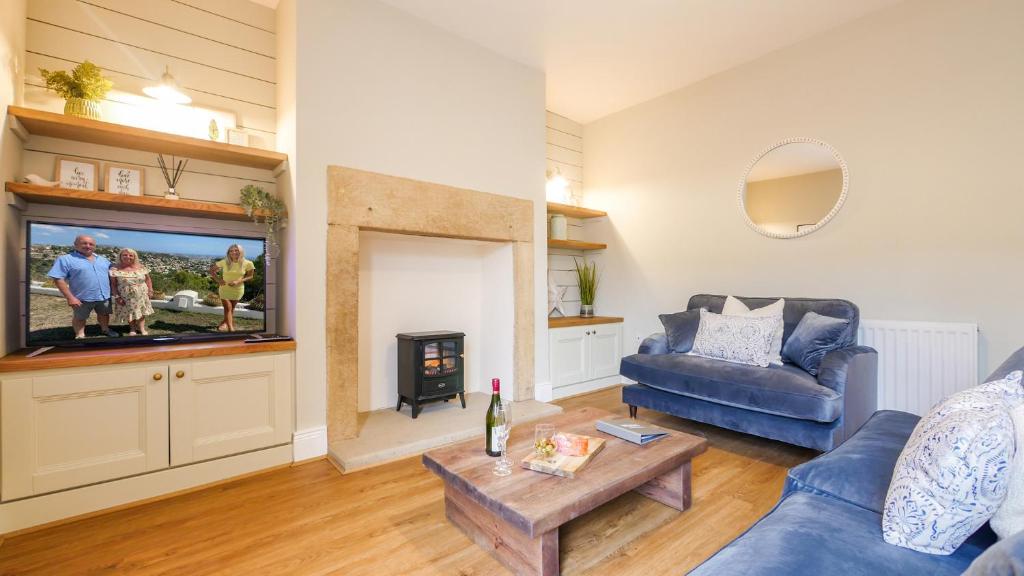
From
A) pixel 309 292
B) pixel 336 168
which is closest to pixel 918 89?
pixel 336 168

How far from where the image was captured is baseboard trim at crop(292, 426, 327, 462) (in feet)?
8.88

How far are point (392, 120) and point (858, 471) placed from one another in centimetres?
318

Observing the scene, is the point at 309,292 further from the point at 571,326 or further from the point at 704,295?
the point at 704,295

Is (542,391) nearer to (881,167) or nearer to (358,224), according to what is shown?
(358,224)

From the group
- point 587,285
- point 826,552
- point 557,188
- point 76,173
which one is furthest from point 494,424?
point 557,188

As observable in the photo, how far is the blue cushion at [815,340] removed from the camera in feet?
9.28

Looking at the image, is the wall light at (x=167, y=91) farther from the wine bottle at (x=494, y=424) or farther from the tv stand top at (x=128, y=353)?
the wine bottle at (x=494, y=424)

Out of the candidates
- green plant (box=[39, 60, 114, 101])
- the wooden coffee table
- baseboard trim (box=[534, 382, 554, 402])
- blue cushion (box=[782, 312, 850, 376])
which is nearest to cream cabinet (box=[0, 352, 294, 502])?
the wooden coffee table

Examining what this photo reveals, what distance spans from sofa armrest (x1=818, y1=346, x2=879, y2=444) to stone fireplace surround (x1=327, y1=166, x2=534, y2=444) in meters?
2.43

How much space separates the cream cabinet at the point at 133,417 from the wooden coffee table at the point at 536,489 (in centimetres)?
130

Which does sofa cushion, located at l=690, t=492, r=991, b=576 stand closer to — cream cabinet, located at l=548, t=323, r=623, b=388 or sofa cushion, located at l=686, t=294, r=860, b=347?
sofa cushion, located at l=686, t=294, r=860, b=347

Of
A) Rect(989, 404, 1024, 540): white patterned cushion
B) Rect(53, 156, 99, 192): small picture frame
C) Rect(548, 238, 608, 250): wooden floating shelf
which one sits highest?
Rect(53, 156, 99, 192): small picture frame

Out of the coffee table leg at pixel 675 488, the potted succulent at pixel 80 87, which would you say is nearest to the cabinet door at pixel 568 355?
the coffee table leg at pixel 675 488

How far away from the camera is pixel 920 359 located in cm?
294
